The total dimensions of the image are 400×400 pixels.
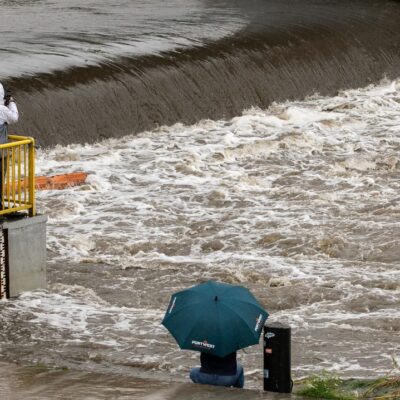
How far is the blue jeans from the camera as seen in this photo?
8.70 meters

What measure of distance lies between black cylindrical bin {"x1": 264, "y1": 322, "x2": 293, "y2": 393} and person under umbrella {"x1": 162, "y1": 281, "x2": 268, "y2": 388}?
143 millimetres

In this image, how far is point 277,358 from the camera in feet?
29.3

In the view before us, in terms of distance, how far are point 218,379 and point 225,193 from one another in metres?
8.73

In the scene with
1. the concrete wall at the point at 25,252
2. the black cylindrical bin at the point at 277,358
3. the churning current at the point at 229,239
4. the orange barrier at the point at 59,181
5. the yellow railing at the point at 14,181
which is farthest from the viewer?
the orange barrier at the point at 59,181

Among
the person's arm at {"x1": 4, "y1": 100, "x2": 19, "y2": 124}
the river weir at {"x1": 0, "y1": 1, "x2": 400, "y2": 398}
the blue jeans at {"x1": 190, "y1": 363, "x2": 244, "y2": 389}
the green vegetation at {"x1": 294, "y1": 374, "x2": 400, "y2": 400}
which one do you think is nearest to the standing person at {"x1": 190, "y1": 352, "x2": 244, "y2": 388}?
the blue jeans at {"x1": 190, "y1": 363, "x2": 244, "y2": 389}

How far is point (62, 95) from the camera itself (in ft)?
65.4

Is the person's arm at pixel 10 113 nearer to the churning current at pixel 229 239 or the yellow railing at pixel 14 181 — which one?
the yellow railing at pixel 14 181

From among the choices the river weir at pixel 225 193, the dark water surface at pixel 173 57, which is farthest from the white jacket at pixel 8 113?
the dark water surface at pixel 173 57

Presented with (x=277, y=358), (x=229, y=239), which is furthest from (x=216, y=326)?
(x=229, y=239)

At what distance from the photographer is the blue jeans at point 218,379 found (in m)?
8.70

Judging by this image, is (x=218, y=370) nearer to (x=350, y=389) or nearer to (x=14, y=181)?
(x=350, y=389)

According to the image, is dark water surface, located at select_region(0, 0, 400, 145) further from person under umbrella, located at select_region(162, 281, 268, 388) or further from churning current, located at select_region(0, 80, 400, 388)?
person under umbrella, located at select_region(162, 281, 268, 388)

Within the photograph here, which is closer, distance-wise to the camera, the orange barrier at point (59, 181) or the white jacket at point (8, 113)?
the white jacket at point (8, 113)

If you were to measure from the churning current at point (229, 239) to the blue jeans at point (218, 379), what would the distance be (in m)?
1.42
